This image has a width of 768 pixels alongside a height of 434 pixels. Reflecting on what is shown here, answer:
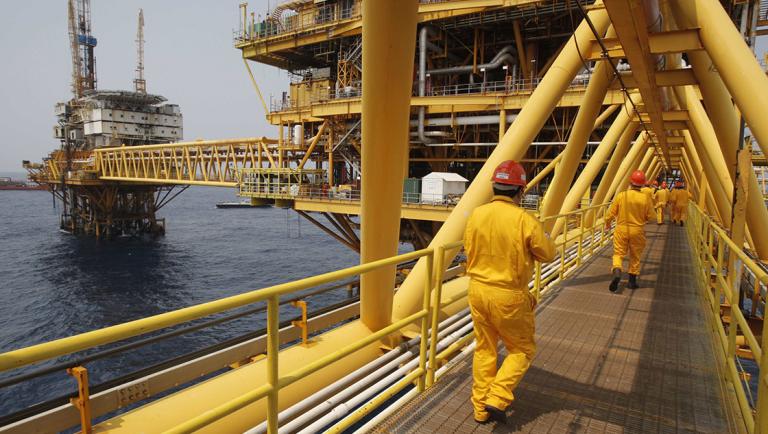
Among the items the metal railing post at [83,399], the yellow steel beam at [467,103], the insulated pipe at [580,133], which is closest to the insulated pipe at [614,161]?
the yellow steel beam at [467,103]

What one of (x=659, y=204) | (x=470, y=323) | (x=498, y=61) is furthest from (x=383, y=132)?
(x=498, y=61)

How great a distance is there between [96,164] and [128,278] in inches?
899

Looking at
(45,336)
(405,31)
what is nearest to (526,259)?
(405,31)

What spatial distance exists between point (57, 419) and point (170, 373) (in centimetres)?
84

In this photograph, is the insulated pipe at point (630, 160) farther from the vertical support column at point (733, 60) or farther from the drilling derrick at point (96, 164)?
the drilling derrick at point (96, 164)

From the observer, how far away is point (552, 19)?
22672 mm

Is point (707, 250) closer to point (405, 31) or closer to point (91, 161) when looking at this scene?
point (405, 31)

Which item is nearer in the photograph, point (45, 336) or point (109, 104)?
point (45, 336)

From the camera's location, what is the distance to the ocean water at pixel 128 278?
16.2 m

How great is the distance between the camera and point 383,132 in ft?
12.6

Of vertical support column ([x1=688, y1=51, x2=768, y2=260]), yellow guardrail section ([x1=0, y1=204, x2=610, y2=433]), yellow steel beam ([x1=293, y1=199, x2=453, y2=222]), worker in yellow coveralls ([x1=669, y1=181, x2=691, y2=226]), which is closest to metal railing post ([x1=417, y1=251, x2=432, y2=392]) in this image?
yellow guardrail section ([x1=0, y1=204, x2=610, y2=433])

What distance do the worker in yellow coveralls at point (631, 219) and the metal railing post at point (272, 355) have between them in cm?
623

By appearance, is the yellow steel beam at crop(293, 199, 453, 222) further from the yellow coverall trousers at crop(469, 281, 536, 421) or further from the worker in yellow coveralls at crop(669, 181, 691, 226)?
the yellow coverall trousers at crop(469, 281, 536, 421)

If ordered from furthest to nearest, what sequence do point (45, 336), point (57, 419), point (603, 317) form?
point (45, 336) < point (603, 317) < point (57, 419)
